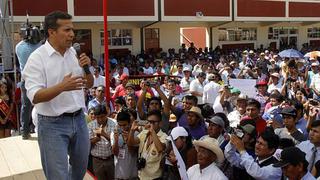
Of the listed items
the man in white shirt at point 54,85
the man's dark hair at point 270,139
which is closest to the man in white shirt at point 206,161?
the man's dark hair at point 270,139

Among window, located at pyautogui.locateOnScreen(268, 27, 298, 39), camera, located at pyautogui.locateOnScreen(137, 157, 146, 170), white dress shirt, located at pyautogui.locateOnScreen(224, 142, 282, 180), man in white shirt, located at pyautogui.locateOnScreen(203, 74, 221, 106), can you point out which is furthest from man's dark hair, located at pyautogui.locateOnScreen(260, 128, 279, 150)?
window, located at pyautogui.locateOnScreen(268, 27, 298, 39)

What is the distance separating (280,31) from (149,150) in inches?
1002

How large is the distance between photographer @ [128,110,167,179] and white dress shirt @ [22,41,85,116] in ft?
7.02

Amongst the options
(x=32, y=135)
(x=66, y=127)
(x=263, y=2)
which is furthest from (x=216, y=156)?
(x=263, y=2)

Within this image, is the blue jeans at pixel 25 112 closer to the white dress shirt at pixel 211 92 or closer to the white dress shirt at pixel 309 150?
the white dress shirt at pixel 309 150

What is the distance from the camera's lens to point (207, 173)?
12.9 ft

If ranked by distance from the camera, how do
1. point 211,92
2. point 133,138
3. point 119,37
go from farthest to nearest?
point 119,37 → point 211,92 → point 133,138

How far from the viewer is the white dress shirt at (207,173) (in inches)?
153

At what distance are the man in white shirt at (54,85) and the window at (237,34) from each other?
23.1m

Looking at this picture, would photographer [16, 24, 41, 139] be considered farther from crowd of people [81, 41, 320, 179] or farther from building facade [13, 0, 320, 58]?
building facade [13, 0, 320, 58]

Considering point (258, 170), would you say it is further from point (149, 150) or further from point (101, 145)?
point (101, 145)

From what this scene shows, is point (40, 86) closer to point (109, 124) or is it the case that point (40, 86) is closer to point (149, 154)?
point (149, 154)

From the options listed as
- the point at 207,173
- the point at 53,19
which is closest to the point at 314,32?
the point at 207,173

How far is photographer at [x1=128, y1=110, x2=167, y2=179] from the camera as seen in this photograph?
488cm
